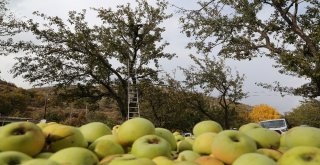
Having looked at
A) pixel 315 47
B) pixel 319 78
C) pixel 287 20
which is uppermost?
pixel 287 20

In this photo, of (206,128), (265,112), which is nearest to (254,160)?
(206,128)

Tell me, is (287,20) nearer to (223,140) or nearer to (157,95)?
(157,95)

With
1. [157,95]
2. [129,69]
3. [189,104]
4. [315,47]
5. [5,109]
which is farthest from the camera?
[5,109]

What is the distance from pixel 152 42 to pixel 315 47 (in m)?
11.8

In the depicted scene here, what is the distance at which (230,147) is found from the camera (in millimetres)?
2115

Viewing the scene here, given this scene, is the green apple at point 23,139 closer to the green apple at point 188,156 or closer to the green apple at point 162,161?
the green apple at point 162,161

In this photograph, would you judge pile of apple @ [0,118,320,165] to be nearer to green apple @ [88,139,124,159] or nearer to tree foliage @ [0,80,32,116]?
green apple @ [88,139,124,159]

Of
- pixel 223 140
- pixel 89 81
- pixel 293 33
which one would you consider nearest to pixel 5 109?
pixel 89 81

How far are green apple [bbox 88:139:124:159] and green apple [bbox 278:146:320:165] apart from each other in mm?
885

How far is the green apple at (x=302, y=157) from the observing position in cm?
187

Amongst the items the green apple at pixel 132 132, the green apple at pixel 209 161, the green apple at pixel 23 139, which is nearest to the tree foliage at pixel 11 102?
the green apple at pixel 132 132

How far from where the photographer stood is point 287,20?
1795 centimetres

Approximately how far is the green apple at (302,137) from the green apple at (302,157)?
0.34 m

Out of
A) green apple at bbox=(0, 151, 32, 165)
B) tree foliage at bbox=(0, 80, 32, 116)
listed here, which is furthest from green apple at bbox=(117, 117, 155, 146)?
Result: tree foliage at bbox=(0, 80, 32, 116)
